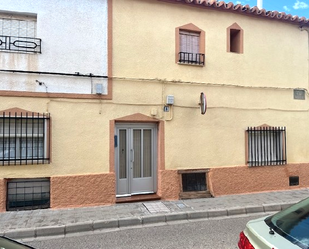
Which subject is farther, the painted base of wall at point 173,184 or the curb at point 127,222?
the painted base of wall at point 173,184

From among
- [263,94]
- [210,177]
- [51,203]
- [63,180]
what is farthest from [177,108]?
[51,203]

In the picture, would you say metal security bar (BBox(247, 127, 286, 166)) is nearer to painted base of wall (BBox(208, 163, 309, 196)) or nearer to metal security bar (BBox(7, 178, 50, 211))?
painted base of wall (BBox(208, 163, 309, 196))

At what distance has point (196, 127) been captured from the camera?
7.04 meters

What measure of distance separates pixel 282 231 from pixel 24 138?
5.80m

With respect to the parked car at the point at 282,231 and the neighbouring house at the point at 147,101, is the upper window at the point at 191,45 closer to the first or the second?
the neighbouring house at the point at 147,101

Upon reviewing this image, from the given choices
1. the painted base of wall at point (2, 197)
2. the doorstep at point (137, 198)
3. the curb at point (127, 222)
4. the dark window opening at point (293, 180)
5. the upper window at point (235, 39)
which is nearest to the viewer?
the curb at point (127, 222)

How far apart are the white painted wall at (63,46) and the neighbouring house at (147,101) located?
0.08 feet

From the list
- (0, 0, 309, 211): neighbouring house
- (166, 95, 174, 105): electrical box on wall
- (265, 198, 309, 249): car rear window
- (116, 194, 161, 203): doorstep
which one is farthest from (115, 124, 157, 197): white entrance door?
(265, 198, 309, 249): car rear window

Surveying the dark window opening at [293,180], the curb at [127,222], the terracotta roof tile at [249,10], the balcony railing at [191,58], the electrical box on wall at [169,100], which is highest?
the terracotta roof tile at [249,10]

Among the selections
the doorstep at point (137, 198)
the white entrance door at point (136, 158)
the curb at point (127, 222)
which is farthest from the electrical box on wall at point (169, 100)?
the curb at point (127, 222)

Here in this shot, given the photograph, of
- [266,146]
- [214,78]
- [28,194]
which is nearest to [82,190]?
[28,194]

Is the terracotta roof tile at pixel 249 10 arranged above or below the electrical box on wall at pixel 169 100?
above

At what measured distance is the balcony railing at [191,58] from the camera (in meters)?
7.05

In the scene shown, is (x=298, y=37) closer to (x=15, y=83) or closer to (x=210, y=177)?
(x=210, y=177)
